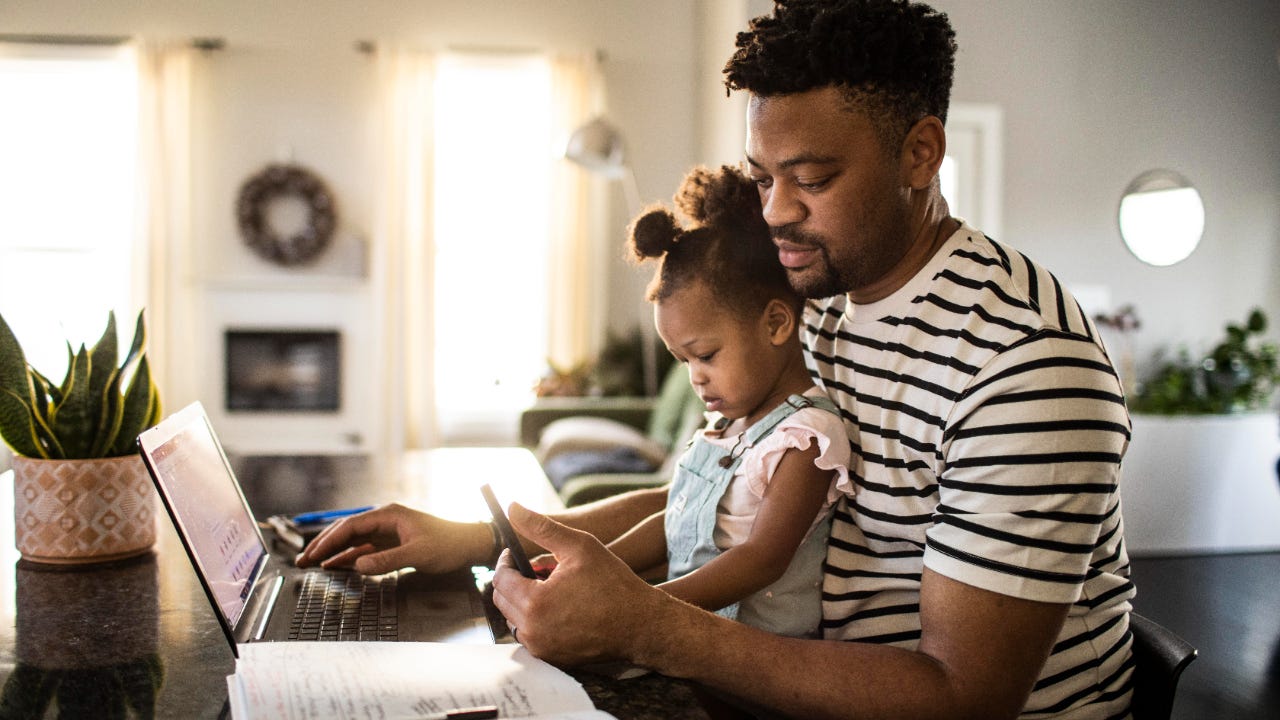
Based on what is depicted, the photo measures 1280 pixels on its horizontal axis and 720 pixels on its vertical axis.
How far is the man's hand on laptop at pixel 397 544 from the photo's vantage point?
129 cm

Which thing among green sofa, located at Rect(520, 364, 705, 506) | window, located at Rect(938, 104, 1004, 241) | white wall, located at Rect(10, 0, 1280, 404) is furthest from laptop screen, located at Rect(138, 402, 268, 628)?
window, located at Rect(938, 104, 1004, 241)

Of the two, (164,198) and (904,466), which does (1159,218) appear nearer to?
(904,466)

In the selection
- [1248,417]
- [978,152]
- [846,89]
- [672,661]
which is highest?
[978,152]

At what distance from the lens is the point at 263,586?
1234 mm

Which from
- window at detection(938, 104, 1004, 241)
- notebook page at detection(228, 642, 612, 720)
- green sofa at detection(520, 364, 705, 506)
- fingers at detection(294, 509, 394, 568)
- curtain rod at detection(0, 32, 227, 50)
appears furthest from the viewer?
curtain rod at detection(0, 32, 227, 50)

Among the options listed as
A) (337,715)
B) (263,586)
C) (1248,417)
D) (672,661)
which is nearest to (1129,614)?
(672,661)

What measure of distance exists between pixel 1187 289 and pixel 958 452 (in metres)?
5.19

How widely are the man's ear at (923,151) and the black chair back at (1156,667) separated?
1.95 feet

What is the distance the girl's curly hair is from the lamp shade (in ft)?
11.6

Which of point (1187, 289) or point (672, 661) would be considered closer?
point (672, 661)

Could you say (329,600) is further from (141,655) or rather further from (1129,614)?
(1129,614)

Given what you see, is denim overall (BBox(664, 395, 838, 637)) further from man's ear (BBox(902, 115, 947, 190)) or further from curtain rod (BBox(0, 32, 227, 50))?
curtain rod (BBox(0, 32, 227, 50))

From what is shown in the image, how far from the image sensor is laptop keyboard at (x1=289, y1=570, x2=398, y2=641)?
108 cm

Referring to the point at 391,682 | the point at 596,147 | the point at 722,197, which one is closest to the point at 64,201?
the point at 596,147
